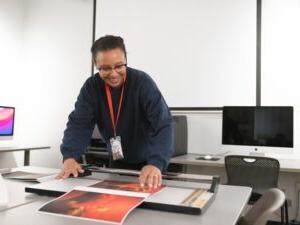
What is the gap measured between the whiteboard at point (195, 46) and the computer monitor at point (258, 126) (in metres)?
0.29

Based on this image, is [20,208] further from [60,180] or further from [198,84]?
[198,84]

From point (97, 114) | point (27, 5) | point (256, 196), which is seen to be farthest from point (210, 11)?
point (27, 5)

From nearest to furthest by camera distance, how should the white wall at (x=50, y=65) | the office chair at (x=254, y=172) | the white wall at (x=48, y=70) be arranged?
the office chair at (x=254, y=172), the white wall at (x=50, y=65), the white wall at (x=48, y=70)

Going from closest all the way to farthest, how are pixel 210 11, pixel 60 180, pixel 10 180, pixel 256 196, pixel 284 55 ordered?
pixel 60 180 < pixel 10 180 < pixel 256 196 < pixel 284 55 < pixel 210 11

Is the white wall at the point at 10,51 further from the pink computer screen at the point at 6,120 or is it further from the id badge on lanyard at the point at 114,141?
the id badge on lanyard at the point at 114,141

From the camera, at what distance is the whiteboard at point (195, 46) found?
337 centimetres

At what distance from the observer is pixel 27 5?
4.68 meters

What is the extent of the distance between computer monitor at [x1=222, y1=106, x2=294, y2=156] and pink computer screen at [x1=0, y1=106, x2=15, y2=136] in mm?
2505

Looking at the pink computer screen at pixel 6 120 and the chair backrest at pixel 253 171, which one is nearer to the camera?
the chair backrest at pixel 253 171

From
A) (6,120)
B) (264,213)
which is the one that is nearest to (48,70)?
(6,120)

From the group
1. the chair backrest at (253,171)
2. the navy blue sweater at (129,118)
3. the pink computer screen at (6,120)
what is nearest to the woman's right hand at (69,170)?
the navy blue sweater at (129,118)

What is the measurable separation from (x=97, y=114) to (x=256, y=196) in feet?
4.91

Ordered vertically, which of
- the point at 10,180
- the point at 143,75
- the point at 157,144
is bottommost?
the point at 10,180

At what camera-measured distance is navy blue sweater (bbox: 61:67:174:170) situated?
151cm
